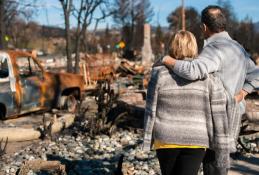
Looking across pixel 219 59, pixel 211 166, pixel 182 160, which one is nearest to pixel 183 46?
pixel 219 59

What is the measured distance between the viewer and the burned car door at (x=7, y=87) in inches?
409

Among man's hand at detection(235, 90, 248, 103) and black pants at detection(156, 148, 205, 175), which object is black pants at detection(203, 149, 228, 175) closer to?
black pants at detection(156, 148, 205, 175)

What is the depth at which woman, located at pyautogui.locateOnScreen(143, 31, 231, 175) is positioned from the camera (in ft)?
12.2

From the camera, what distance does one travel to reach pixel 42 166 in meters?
6.68

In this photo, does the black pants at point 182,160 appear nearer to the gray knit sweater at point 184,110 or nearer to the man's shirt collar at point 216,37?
the gray knit sweater at point 184,110

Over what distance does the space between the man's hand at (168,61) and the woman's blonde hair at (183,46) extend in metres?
0.05

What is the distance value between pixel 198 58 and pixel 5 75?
7383mm

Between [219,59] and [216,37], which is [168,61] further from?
[216,37]

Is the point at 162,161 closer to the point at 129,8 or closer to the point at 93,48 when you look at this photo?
the point at 93,48

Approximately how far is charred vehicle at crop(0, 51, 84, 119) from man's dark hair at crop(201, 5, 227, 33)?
7.15 metres

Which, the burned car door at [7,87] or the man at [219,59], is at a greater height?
the man at [219,59]

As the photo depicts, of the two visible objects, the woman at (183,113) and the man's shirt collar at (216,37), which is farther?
the man's shirt collar at (216,37)

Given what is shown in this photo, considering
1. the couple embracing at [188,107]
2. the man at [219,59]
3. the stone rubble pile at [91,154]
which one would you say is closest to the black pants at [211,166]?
the man at [219,59]

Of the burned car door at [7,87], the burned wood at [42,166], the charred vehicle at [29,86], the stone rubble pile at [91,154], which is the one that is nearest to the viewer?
the burned wood at [42,166]
